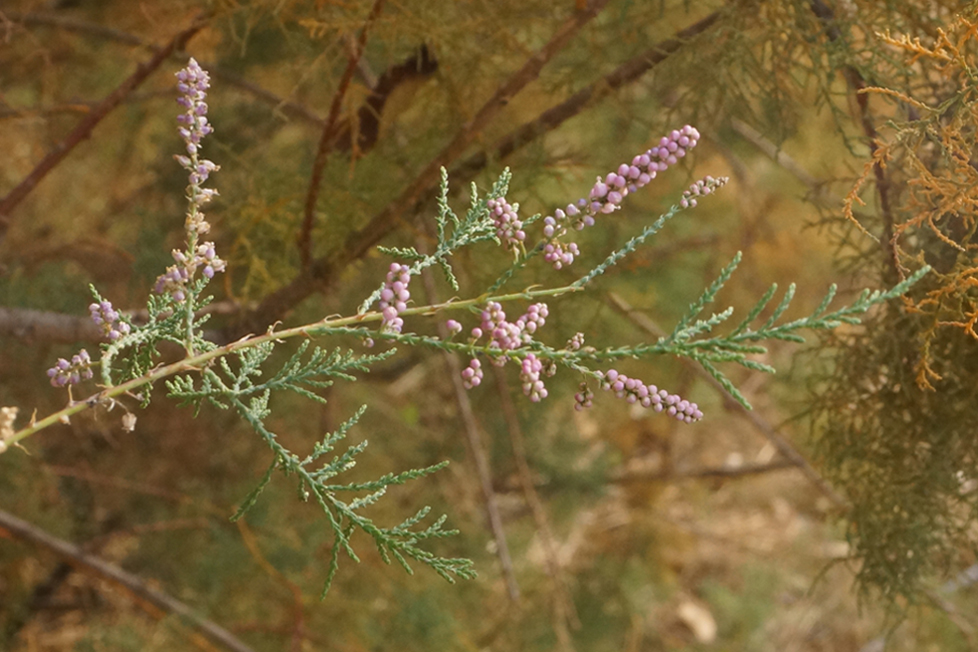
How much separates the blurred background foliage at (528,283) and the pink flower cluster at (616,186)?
0.48ft

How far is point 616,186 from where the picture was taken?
465 mm

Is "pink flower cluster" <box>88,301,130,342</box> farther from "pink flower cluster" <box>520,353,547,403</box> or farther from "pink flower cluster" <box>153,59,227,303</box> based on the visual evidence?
"pink flower cluster" <box>520,353,547,403</box>

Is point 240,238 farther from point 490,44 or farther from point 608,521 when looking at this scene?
point 608,521

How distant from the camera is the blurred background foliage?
0.73 m

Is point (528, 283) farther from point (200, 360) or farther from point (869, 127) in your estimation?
point (200, 360)

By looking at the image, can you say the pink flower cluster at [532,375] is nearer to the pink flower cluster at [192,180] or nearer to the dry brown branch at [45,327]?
the pink flower cluster at [192,180]

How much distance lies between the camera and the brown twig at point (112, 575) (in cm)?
104

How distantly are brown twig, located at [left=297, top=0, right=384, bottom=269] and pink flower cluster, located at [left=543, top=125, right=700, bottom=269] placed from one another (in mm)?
284

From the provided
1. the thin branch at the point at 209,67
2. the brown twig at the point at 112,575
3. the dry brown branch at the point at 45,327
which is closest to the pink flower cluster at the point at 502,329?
the dry brown branch at the point at 45,327

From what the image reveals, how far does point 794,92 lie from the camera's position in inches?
32.5

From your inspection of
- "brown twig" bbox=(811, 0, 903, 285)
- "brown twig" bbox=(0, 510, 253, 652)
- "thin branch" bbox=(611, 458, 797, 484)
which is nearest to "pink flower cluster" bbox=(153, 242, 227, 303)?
"brown twig" bbox=(811, 0, 903, 285)

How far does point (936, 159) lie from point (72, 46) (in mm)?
1428

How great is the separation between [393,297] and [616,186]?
129 mm

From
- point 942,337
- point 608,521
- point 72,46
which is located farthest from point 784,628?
point 72,46
